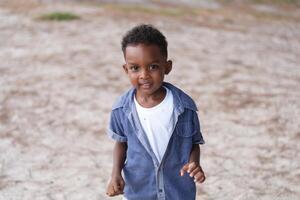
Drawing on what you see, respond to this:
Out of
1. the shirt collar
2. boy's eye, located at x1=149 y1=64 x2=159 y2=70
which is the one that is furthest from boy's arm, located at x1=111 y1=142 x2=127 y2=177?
boy's eye, located at x1=149 y1=64 x2=159 y2=70

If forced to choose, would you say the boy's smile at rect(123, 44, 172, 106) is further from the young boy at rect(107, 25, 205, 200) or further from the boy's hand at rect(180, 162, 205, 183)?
the boy's hand at rect(180, 162, 205, 183)

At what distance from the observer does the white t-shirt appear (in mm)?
2188

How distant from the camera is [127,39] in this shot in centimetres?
212

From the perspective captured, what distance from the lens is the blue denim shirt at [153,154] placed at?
2203 mm

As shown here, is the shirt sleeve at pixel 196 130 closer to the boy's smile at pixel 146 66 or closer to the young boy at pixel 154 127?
the young boy at pixel 154 127

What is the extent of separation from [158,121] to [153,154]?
151 mm

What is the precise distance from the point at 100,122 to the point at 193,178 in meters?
2.66

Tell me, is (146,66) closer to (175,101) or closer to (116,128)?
(175,101)

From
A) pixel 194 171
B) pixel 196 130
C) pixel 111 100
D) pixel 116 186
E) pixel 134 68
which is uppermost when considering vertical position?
pixel 134 68

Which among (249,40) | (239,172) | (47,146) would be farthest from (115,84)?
(249,40)

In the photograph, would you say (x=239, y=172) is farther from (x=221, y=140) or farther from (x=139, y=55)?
(x=139, y=55)

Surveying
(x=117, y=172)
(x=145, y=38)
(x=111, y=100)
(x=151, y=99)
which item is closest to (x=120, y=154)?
(x=117, y=172)

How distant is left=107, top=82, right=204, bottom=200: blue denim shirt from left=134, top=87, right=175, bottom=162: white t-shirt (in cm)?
2

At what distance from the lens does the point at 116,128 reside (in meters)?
2.31
